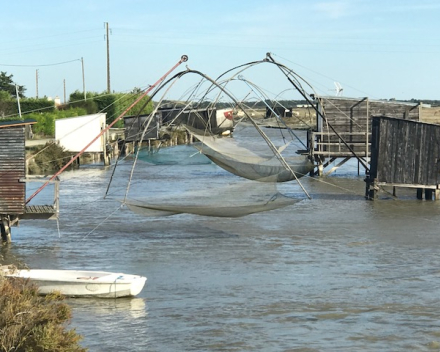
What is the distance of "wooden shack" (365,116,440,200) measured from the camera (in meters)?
26.0

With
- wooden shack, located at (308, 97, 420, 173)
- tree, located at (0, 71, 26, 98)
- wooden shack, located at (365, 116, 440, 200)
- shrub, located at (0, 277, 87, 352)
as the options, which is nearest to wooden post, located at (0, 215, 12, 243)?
shrub, located at (0, 277, 87, 352)

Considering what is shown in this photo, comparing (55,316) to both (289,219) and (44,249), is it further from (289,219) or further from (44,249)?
(289,219)

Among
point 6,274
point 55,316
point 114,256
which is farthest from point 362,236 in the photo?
point 55,316

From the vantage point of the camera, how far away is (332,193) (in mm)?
30188

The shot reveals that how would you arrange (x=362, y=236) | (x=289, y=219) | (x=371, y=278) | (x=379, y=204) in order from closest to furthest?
(x=371, y=278)
(x=362, y=236)
(x=289, y=219)
(x=379, y=204)

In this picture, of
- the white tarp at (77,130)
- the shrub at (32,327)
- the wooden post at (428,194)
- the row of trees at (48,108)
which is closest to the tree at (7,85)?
the row of trees at (48,108)

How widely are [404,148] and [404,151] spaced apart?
88mm

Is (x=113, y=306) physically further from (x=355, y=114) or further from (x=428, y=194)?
(x=355, y=114)

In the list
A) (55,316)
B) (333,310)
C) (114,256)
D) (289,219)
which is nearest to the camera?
(55,316)

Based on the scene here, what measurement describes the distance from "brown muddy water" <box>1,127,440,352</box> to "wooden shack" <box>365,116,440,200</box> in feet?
3.04

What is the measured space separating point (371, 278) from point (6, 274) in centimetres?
672

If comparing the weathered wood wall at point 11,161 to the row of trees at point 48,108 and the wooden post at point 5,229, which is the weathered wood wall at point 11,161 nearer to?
the wooden post at point 5,229

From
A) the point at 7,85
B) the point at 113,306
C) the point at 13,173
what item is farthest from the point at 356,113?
the point at 7,85

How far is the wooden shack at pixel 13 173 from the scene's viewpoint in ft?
59.2
